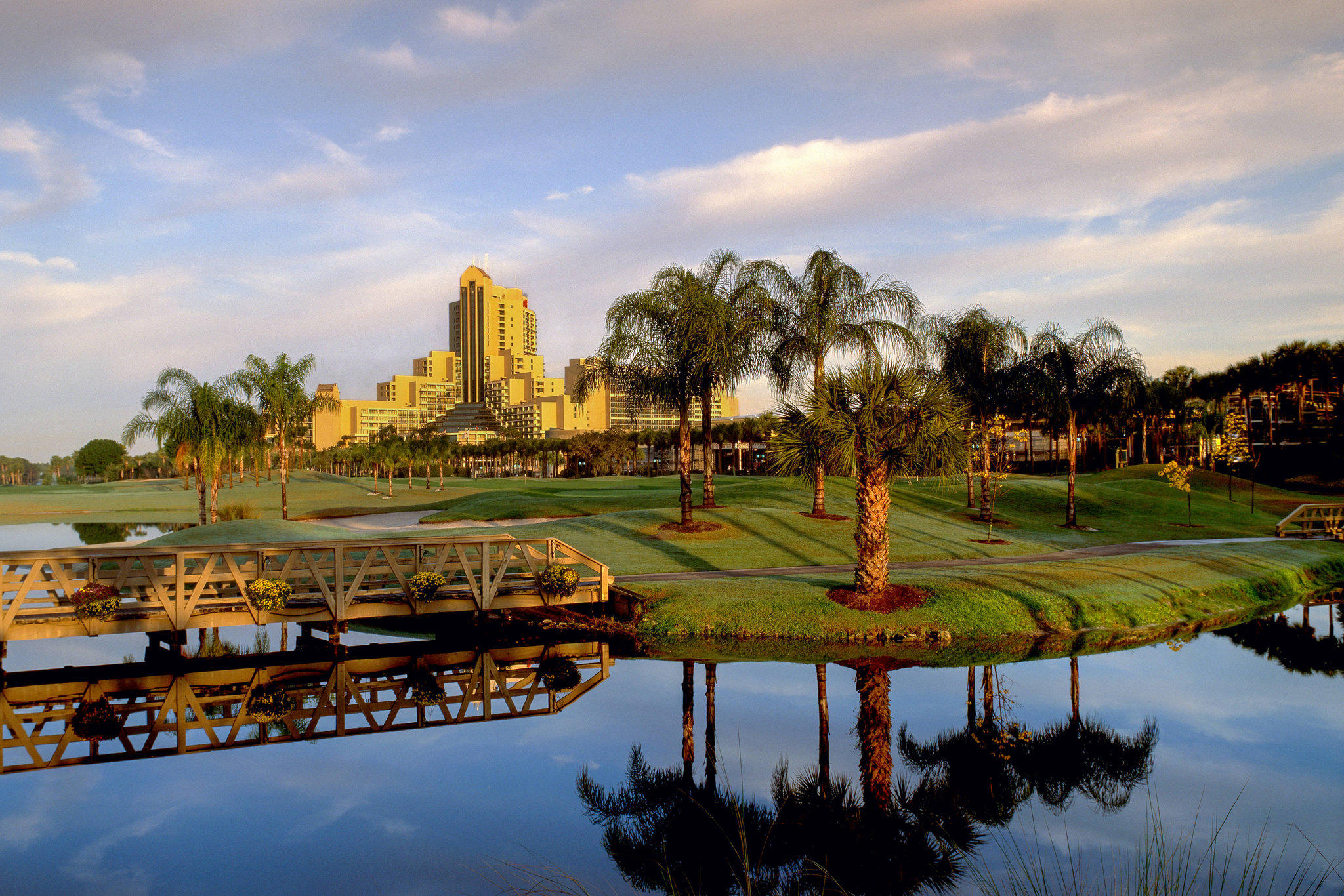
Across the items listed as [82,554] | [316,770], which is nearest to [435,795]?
[316,770]

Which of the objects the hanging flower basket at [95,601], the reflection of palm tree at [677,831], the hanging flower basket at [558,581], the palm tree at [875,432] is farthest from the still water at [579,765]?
the palm tree at [875,432]

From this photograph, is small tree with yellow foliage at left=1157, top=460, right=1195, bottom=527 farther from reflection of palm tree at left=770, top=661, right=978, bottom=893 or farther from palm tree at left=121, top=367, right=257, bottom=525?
palm tree at left=121, top=367, right=257, bottom=525

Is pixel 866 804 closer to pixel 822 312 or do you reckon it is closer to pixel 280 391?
pixel 822 312

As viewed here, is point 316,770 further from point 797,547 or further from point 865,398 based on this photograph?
point 797,547

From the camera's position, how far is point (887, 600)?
71.0 ft

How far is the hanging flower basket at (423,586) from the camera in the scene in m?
20.2

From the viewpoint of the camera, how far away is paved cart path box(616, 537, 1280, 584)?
26016mm

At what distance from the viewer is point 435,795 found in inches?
454

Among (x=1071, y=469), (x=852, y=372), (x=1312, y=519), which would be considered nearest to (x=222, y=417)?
(x=852, y=372)

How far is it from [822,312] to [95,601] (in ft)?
87.5

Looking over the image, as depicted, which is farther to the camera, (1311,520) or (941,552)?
(1311,520)

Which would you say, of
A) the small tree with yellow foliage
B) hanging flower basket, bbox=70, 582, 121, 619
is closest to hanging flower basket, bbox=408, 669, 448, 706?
hanging flower basket, bbox=70, 582, 121, 619

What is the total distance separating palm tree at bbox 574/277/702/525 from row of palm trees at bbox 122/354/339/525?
20.2 meters

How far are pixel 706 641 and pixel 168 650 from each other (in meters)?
13.0
